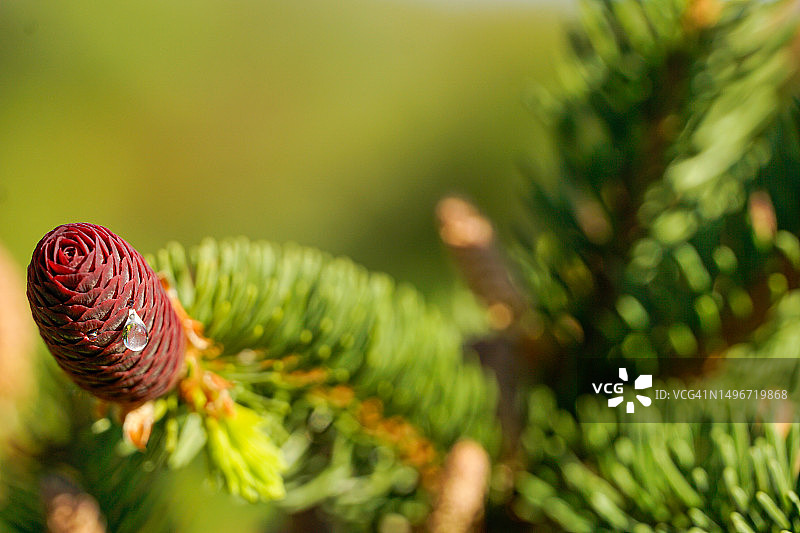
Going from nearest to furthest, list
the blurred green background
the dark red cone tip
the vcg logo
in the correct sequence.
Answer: the dark red cone tip, the vcg logo, the blurred green background

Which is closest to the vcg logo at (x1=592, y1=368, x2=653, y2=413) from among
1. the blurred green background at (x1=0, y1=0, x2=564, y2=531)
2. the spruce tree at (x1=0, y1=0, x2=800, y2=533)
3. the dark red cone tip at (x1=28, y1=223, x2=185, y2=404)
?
the spruce tree at (x1=0, y1=0, x2=800, y2=533)

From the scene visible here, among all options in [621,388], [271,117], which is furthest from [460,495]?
[271,117]

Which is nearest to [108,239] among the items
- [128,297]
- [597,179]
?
[128,297]

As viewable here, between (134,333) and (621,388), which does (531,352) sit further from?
(134,333)

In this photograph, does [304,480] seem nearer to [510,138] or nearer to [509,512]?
[509,512]

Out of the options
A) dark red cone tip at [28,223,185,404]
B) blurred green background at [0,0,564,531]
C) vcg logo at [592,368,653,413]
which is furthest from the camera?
blurred green background at [0,0,564,531]

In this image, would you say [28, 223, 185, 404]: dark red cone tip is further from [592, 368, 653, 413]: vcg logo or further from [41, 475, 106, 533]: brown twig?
[592, 368, 653, 413]: vcg logo

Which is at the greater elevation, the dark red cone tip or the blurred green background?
the blurred green background

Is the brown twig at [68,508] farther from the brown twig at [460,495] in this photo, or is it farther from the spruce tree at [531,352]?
the brown twig at [460,495]
